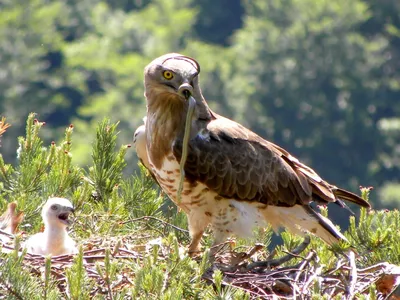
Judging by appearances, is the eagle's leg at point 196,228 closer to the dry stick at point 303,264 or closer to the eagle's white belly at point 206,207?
the eagle's white belly at point 206,207

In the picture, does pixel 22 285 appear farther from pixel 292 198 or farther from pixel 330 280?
pixel 292 198

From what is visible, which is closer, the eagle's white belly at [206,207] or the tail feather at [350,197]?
the eagle's white belly at [206,207]

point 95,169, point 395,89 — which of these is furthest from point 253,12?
point 95,169

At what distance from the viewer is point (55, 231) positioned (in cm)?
734

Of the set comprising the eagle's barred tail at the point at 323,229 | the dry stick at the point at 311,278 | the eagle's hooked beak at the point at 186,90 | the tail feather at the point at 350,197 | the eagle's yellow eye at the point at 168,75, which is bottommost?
the dry stick at the point at 311,278

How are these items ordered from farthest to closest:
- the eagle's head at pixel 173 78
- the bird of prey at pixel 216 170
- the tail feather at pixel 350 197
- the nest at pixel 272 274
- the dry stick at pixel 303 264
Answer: the tail feather at pixel 350 197
the bird of prey at pixel 216 170
the eagle's head at pixel 173 78
the dry stick at pixel 303 264
the nest at pixel 272 274

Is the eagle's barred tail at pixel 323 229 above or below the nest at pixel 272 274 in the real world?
above

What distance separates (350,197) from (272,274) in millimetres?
1260

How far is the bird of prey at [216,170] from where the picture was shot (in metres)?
7.57

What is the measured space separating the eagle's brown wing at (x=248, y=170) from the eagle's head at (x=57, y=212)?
769 mm

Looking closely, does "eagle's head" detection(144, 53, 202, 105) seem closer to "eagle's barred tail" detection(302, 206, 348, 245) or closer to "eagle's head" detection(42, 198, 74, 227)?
"eagle's head" detection(42, 198, 74, 227)

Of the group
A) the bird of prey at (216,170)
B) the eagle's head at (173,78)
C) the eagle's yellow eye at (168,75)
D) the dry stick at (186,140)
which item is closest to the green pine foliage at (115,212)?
the bird of prey at (216,170)

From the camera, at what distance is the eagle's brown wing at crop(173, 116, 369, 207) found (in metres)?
7.62

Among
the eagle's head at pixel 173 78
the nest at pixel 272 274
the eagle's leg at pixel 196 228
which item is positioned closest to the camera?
the nest at pixel 272 274
